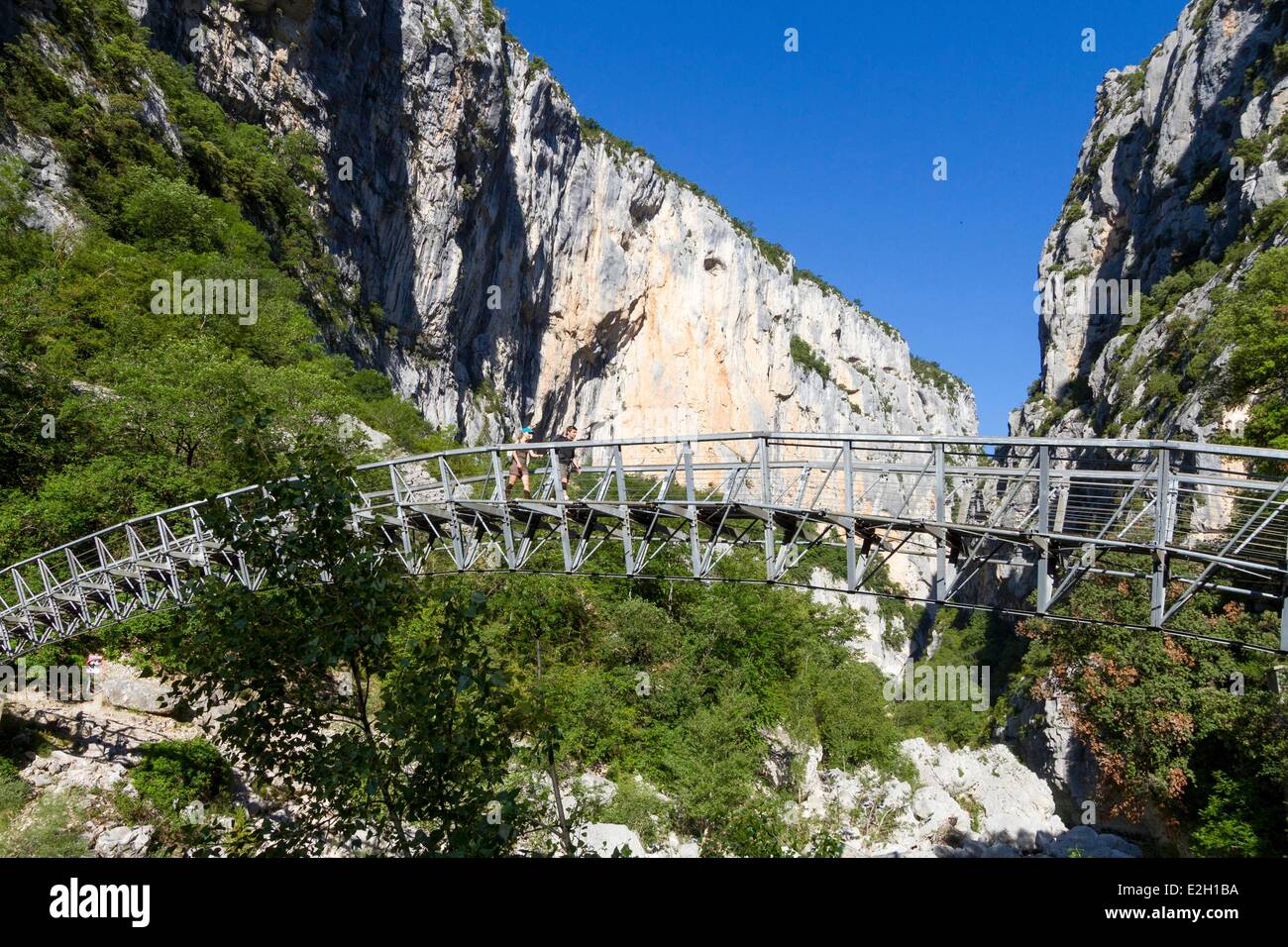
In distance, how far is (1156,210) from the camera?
2183 inches

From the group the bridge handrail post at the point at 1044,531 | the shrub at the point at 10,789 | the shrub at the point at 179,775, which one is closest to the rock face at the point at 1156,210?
the bridge handrail post at the point at 1044,531

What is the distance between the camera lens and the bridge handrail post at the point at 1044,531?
7.86 m

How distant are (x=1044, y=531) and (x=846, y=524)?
238cm

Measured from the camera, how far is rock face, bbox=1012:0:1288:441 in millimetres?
40312

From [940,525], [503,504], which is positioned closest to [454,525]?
[503,504]

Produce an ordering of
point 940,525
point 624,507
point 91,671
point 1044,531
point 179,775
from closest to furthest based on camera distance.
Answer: point 1044,531
point 940,525
point 624,507
point 179,775
point 91,671

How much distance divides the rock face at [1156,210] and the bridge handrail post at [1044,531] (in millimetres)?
25164

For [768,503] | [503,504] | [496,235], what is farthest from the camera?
[496,235]

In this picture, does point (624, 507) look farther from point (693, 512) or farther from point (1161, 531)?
point (1161, 531)

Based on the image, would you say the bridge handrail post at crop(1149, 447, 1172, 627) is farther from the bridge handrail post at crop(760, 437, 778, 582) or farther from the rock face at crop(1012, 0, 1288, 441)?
the rock face at crop(1012, 0, 1288, 441)

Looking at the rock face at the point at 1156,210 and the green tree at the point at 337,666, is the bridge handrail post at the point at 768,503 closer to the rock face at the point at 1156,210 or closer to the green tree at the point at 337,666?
the green tree at the point at 337,666

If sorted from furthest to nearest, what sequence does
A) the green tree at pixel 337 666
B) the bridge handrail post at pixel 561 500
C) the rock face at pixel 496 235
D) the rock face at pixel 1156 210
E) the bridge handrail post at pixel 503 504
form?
the rock face at pixel 1156 210
the rock face at pixel 496 235
the bridge handrail post at pixel 503 504
the bridge handrail post at pixel 561 500
the green tree at pixel 337 666
